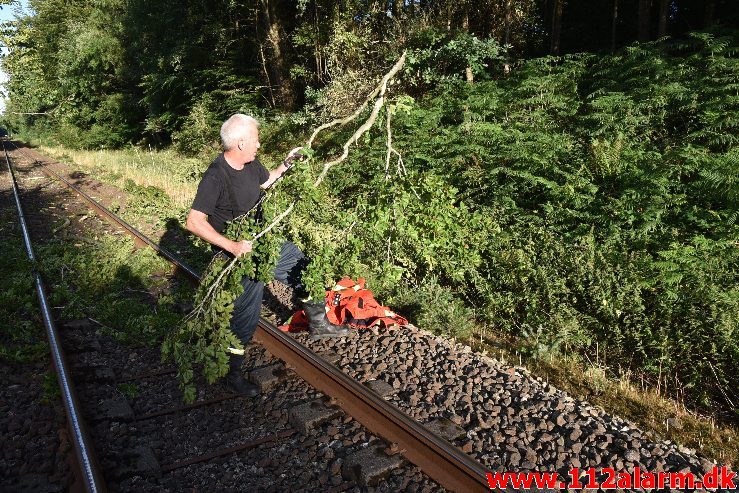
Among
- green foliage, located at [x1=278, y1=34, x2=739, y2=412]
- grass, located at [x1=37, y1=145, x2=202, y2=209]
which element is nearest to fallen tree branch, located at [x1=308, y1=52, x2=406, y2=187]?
green foliage, located at [x1=278, y1=34, x2=739, y2=412]

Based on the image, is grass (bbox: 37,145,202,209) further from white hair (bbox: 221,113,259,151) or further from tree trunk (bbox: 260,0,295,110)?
white hair (bbox: 221,113,259,151)

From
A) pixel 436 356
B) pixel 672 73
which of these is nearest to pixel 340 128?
pixel 672 73

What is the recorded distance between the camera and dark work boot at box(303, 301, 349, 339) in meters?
5.34

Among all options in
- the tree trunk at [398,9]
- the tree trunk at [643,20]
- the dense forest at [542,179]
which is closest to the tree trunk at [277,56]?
the dense forest at [542,179]

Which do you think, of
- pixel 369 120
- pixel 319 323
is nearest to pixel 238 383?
pixel 319 323

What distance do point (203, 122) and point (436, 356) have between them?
18526 millimetres

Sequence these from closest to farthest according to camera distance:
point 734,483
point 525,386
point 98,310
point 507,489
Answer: point 507,489 → point 734,483 → point 525,386 → point 98,310

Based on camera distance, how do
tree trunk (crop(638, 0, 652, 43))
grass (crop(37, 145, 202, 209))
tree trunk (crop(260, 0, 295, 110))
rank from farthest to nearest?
tree trunk (crop(260, 0, 295, 110)) → grass (crop(37, 145, 202, 209)) → tree trunk (crop(638, 0, 652, 43))

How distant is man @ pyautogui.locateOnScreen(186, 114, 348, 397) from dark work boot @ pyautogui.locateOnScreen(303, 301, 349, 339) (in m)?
0.35

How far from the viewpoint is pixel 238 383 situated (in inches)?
179

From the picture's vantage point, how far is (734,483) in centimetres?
343

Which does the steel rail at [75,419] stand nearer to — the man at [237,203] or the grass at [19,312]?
the grass at [19,312]

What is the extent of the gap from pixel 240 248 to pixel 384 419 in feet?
5.80

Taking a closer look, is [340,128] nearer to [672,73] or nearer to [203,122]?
[672,73]
